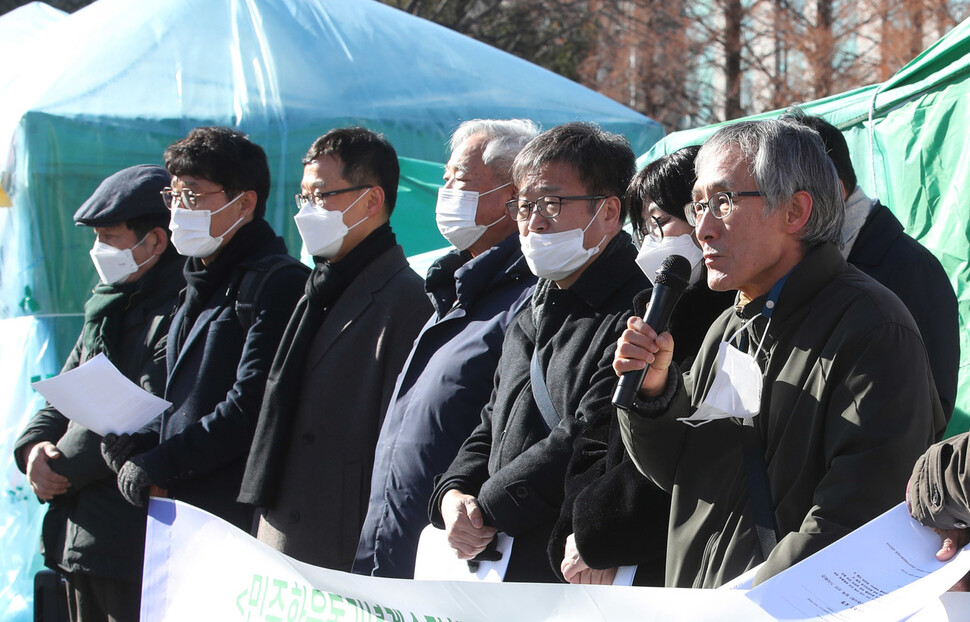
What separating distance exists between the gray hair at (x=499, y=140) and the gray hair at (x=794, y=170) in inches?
59.4

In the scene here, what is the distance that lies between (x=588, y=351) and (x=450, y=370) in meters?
0.65

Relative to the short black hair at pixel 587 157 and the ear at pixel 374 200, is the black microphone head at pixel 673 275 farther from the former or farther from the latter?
the ear at pixel 374 200

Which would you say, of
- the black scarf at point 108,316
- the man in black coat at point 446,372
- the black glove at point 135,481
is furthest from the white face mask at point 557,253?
the black scarf at point 108,316

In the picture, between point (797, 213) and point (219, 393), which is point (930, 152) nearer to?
point (797, 213)

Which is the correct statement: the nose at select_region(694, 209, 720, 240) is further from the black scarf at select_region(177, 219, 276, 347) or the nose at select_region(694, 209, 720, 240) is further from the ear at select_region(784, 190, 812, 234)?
the black scarf at select_region(177, 219, 276, 347)

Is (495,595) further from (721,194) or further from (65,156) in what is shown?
(65,156)

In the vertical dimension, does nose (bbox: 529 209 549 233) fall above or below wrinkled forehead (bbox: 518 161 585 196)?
below

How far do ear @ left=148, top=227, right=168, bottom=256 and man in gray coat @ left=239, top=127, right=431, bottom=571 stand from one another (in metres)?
1.05

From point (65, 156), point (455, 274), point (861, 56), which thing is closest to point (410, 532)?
point (455, 274)

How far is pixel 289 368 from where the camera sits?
152 inches

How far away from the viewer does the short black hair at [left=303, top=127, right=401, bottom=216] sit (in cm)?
414

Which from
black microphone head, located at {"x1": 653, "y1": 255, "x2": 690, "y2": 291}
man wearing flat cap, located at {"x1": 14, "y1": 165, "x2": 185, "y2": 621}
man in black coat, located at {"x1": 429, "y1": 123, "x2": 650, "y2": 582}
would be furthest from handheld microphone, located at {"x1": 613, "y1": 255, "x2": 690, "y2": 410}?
man wearing flat cap, located at {"x1": 14, "y1": 165, "x2": 185, "y2": 621}

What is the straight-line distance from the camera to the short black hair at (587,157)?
10.6 feet

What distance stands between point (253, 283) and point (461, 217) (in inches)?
34.1
